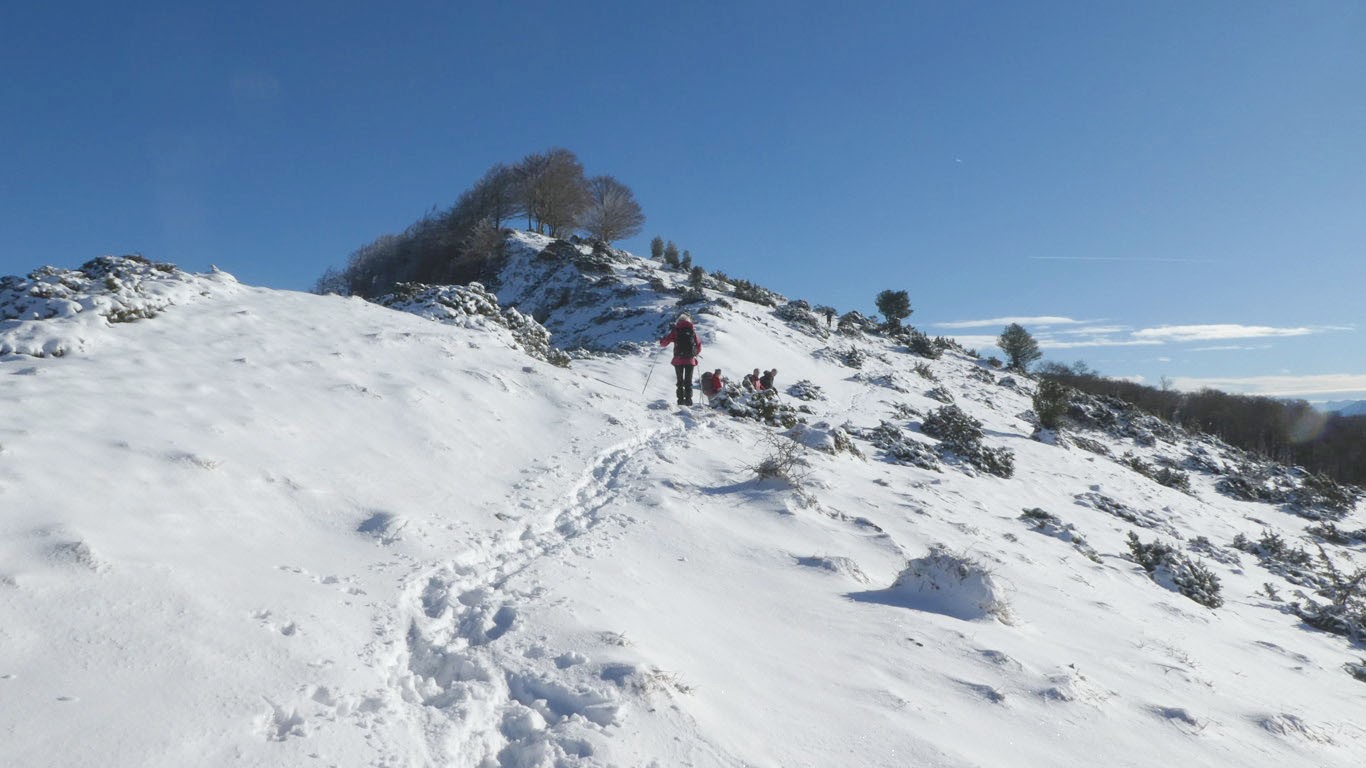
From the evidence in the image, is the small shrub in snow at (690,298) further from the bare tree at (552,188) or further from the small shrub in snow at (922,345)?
the bare tree at (552,188)

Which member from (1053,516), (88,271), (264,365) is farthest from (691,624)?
(88,271)

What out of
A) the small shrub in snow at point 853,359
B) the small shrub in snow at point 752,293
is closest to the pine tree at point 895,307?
the small shrub in snow at point 752,293

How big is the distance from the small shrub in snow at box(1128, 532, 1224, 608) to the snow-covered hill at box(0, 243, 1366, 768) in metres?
0.10

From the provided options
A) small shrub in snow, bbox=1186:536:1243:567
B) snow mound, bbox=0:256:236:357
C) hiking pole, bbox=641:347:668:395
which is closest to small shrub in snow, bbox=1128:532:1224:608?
small shrub in snow, bbox=1186:536:1243:567

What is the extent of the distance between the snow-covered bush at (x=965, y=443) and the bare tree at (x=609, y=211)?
38.1 meters

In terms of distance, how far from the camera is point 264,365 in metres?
7.13

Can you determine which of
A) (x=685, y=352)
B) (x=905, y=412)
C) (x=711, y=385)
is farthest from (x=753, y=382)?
(x=905, y=412)

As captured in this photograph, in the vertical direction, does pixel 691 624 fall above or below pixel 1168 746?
above

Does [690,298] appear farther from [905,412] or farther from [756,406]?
[756,406]

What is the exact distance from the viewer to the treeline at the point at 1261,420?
43.3 m

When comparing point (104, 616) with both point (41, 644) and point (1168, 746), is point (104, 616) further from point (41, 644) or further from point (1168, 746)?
point (1168, 746)

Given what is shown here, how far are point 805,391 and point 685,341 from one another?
21.3ft

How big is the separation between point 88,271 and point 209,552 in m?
8.84

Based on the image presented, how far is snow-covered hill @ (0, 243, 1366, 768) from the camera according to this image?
8.50ft
